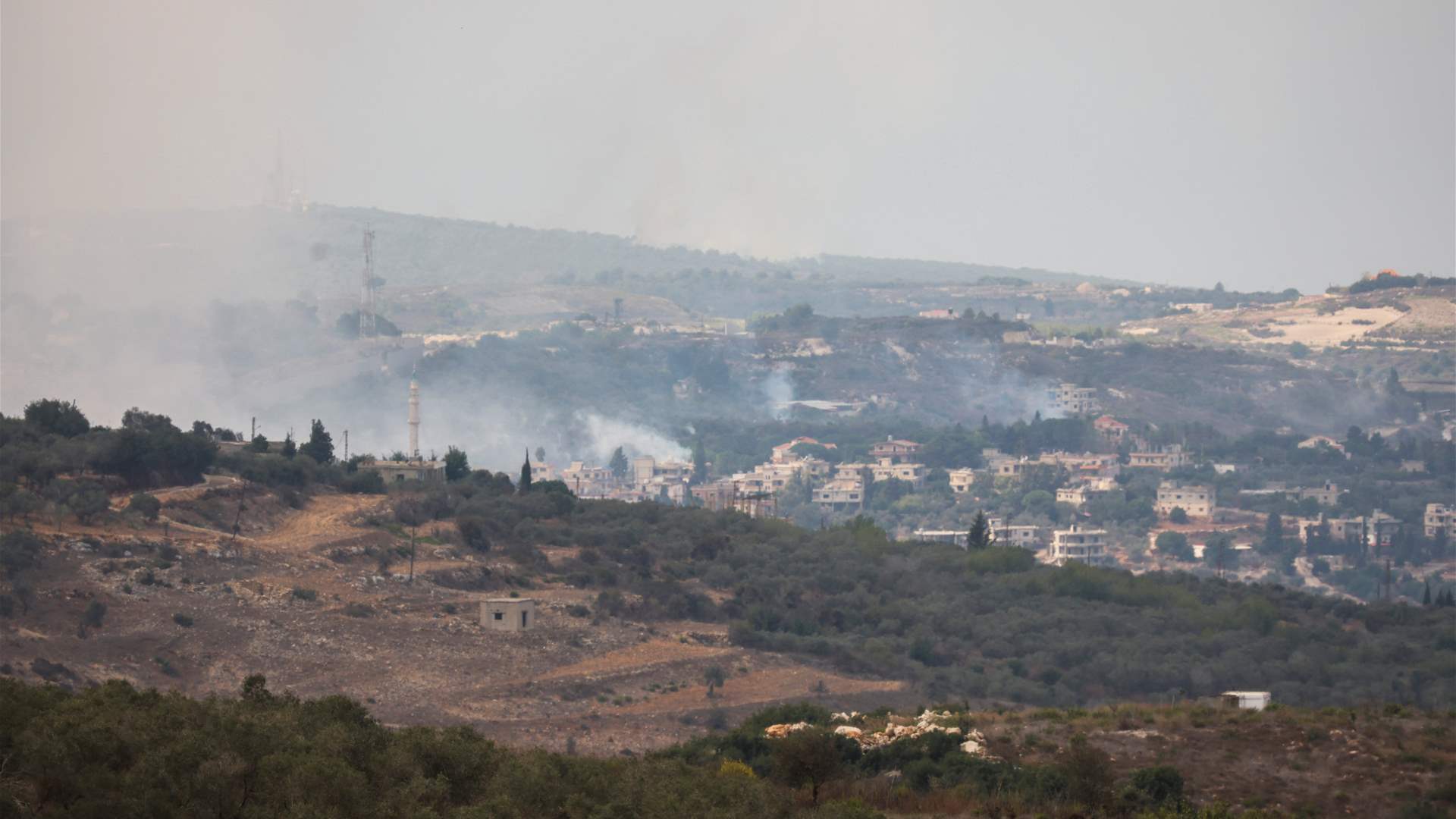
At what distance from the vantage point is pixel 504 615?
66.6 m

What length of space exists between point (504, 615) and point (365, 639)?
5.39 meters

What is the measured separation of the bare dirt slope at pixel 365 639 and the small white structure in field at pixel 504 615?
0.41 m

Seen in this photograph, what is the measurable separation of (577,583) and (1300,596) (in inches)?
1353

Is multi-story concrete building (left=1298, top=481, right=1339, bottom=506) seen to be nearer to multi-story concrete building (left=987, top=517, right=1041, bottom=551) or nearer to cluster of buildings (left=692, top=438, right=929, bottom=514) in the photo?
cluster of buildings (left=692, top=438, right=929, bottom=514)

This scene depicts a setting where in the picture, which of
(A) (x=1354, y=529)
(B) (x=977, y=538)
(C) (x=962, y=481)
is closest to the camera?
(B) (x=977, y=538)

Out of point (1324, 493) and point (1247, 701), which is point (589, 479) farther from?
point (1247, 701)

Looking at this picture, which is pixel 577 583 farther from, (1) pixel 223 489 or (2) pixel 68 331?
(2) pixel 68 331

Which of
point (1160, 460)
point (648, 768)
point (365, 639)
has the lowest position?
point (1160, 460)

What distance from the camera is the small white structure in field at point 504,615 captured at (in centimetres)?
6638

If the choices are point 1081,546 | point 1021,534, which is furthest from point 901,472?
point 1081,546

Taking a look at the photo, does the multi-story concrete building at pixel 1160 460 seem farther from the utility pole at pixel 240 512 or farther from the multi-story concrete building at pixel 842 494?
the utility pole at pixel 240 512

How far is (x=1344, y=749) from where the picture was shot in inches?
1535

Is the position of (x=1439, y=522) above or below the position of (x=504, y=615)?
below

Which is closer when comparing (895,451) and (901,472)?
(901,472)
